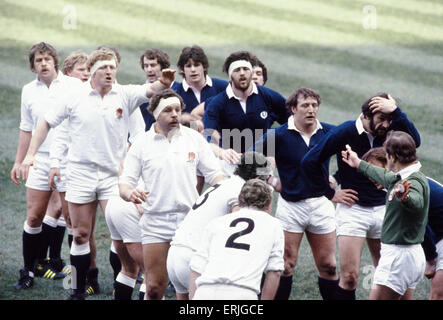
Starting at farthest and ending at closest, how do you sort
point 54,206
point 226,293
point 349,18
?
point 349,18, point 54,206, point 226,293

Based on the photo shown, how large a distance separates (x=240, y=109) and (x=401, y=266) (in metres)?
2.12

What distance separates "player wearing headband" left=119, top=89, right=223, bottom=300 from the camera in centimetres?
512

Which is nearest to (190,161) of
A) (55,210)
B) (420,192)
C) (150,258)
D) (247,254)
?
(150,258)

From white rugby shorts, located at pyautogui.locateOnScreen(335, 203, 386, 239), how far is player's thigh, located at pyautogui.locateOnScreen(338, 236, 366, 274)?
0.13 ft

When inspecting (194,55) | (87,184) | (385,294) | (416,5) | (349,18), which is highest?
(416,5)

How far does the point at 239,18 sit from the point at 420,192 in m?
10.2

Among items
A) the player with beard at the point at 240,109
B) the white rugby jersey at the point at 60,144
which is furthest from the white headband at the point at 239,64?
the white rugby jersey at the point at 60,144

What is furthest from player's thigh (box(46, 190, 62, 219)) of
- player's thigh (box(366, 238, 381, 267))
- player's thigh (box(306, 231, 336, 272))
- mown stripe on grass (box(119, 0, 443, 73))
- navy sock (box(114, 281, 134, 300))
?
mown stripe on grass (box(119, 0, 443, 73))

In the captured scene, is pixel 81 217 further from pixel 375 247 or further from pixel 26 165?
pixel 375 247

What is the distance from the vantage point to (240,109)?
20.5ft

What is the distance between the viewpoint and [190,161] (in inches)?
204

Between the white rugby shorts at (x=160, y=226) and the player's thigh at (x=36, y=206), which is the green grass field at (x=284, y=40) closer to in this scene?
the player's thigh at (x=36, y=206)

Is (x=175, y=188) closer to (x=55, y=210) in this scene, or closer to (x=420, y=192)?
(x=420, y=192)

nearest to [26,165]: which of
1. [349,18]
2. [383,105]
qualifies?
[383,105]
